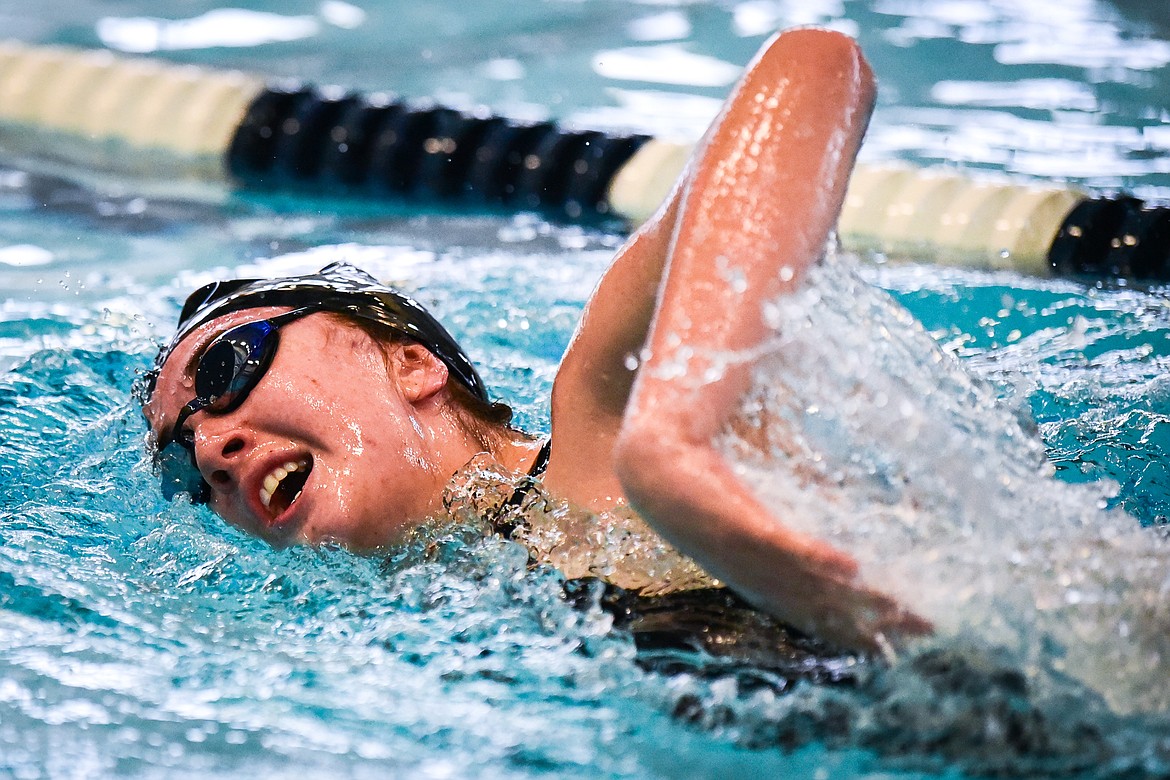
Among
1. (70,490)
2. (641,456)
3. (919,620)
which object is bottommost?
(70,490)

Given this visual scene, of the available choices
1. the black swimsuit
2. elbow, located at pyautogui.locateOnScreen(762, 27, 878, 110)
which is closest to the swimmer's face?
the black swimsuit

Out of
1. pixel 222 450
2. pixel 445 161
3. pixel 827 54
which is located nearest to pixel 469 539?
pixel 222 450

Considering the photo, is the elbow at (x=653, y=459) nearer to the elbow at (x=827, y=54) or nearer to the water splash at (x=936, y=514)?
the water splash at (x=936, y=514)

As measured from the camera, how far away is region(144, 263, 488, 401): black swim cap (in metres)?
1.92

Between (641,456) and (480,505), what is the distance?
21.7 inches

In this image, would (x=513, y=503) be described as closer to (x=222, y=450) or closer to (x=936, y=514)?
(x=222, y=450)

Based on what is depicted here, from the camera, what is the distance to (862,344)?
1.40 meters

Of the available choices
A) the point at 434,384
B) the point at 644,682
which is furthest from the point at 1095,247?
the point at 644,682

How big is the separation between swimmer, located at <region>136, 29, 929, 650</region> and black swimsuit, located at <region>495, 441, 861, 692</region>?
0.07 metres

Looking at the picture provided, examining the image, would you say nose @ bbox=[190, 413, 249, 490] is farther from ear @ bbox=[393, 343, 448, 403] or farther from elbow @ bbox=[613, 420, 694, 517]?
elbow @ bbox=[613, 420, 694, 517]

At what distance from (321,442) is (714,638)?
57 cm

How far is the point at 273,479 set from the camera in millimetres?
1742

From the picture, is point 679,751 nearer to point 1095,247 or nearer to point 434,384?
point 434,384

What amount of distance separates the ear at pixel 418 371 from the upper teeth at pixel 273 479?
0.63ft
